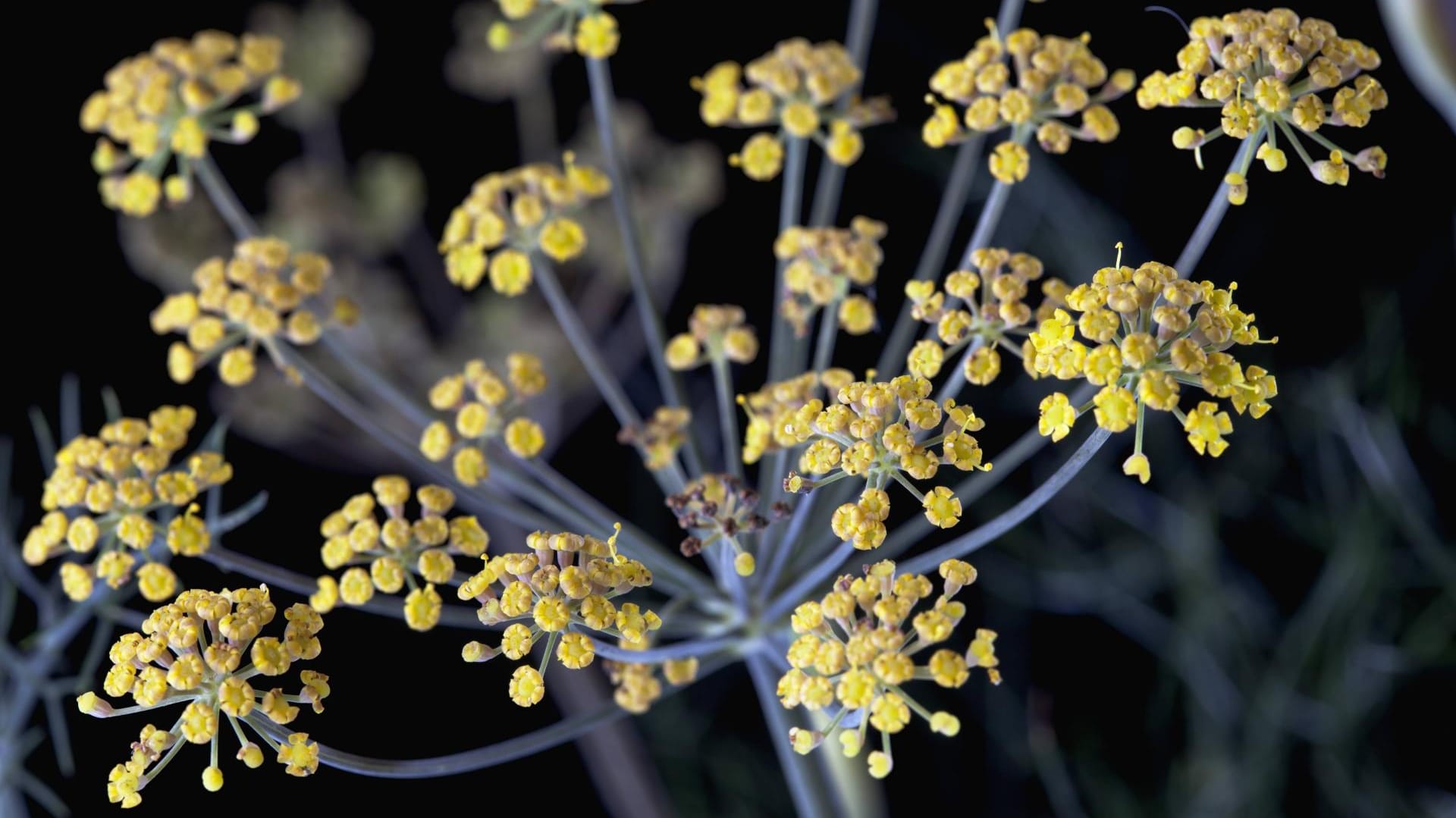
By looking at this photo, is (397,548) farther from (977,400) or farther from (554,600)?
(977,400)

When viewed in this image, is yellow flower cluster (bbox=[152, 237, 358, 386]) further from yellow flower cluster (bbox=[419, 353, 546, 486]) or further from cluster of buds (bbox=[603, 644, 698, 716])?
cluster of buds (bbox=[603, 644, 698, 716])

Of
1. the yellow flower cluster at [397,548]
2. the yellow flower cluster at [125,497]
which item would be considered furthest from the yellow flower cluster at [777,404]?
the yellow flower cluster at [125,497]

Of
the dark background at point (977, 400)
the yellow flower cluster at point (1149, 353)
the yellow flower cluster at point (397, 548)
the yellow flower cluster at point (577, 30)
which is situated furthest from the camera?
the dark background at point (977, 400)

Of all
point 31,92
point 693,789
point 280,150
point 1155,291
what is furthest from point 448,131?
point 1155,291

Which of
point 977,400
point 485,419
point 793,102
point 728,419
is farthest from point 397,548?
point 977,400

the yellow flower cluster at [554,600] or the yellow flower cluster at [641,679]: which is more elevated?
the yellow flower cluster at [554,600]

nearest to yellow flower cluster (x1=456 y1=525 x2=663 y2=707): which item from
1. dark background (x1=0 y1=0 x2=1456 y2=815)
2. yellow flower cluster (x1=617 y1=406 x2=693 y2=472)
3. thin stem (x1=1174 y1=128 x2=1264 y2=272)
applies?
yellow flower cluster (x1=617 y1=406 x2=693 y2=472)

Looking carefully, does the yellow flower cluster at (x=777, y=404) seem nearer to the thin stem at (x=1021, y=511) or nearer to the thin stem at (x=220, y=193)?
the thin stem at (x=1021, y=511)

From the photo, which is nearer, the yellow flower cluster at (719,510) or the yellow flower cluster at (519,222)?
the yellow flower cluster at (719,510)
